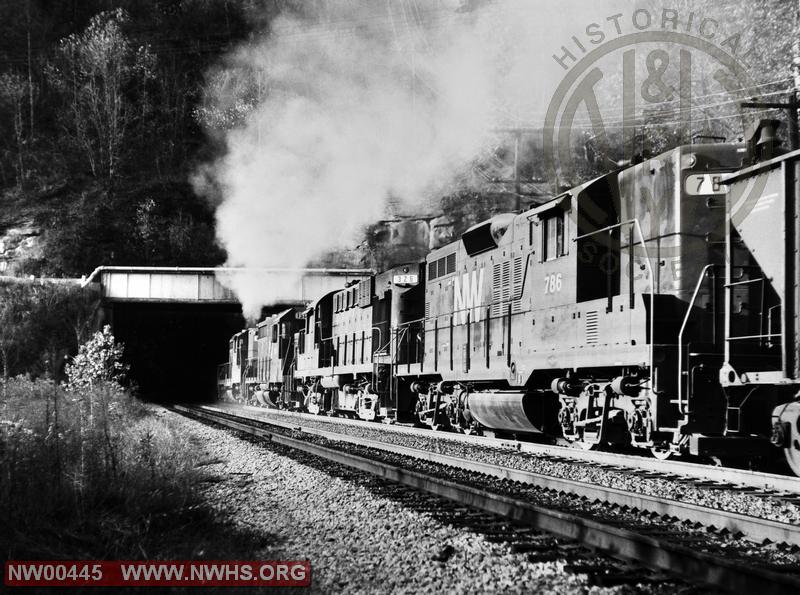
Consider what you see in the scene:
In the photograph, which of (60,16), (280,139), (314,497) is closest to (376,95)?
(280,139)

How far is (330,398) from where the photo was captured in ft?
91.8

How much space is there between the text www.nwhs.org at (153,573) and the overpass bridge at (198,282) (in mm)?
39036

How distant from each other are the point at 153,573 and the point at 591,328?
302 inches

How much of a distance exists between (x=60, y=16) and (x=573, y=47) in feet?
199

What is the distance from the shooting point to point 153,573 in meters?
5.05

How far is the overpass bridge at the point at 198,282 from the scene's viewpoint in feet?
147

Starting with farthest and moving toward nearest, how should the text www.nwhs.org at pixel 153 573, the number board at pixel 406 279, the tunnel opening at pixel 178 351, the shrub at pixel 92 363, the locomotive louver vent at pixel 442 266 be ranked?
the tunnel opening at pixel 178 351, the number board at pixel 406 279, the shrub at pixel 92 363, the locomotive louver vent at pixel 442 266, the text www.nwhs.org at pixel 153 573

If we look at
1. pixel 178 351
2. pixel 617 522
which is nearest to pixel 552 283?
pixel 617 522

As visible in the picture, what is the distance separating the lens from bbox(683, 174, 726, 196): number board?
9.98m

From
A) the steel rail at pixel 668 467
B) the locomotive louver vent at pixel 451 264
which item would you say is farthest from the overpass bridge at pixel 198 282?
the steel rail at pixel 668 467

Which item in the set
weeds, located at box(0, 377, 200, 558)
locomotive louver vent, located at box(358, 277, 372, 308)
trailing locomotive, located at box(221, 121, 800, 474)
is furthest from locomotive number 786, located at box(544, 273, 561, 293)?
locomotive louver vent, located at box(358, 277, 372, 308)

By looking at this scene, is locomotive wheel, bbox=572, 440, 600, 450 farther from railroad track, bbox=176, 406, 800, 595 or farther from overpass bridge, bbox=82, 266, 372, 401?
overpass bridge, bbox=82, 266, 372, 401

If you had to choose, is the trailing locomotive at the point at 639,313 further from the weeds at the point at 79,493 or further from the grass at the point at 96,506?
the weeds at the point at 79,493

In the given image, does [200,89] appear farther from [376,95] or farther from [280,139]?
[376,95]
